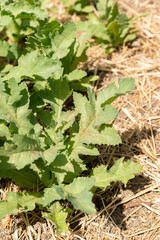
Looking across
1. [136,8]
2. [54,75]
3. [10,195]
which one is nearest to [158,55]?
[136,8]

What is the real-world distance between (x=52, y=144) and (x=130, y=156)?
686 millimetres

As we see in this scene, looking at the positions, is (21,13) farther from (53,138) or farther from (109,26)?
(53,138)

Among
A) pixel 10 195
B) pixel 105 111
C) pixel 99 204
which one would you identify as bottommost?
pixel 99 204

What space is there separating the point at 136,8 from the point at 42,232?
2.57 meters

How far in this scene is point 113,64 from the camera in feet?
9.07

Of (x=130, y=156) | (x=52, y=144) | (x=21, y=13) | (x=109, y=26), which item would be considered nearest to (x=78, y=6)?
(x=109, y=26)

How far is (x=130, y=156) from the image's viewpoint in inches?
84.4

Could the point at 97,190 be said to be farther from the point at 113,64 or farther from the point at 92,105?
the point at 113,64

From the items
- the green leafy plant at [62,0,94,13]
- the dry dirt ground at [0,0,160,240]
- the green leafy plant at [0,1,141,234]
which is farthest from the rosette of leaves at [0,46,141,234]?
the green leafy plant at [62,0,94,13]

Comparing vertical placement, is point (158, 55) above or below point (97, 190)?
above

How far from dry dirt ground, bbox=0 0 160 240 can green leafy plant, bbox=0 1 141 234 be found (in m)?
0.16

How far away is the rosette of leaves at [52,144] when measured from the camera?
162cm

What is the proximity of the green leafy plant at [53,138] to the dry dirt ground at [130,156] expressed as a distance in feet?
0.54

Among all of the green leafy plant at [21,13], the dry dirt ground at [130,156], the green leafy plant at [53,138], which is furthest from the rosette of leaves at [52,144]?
the green leafy plant at [21,13]
